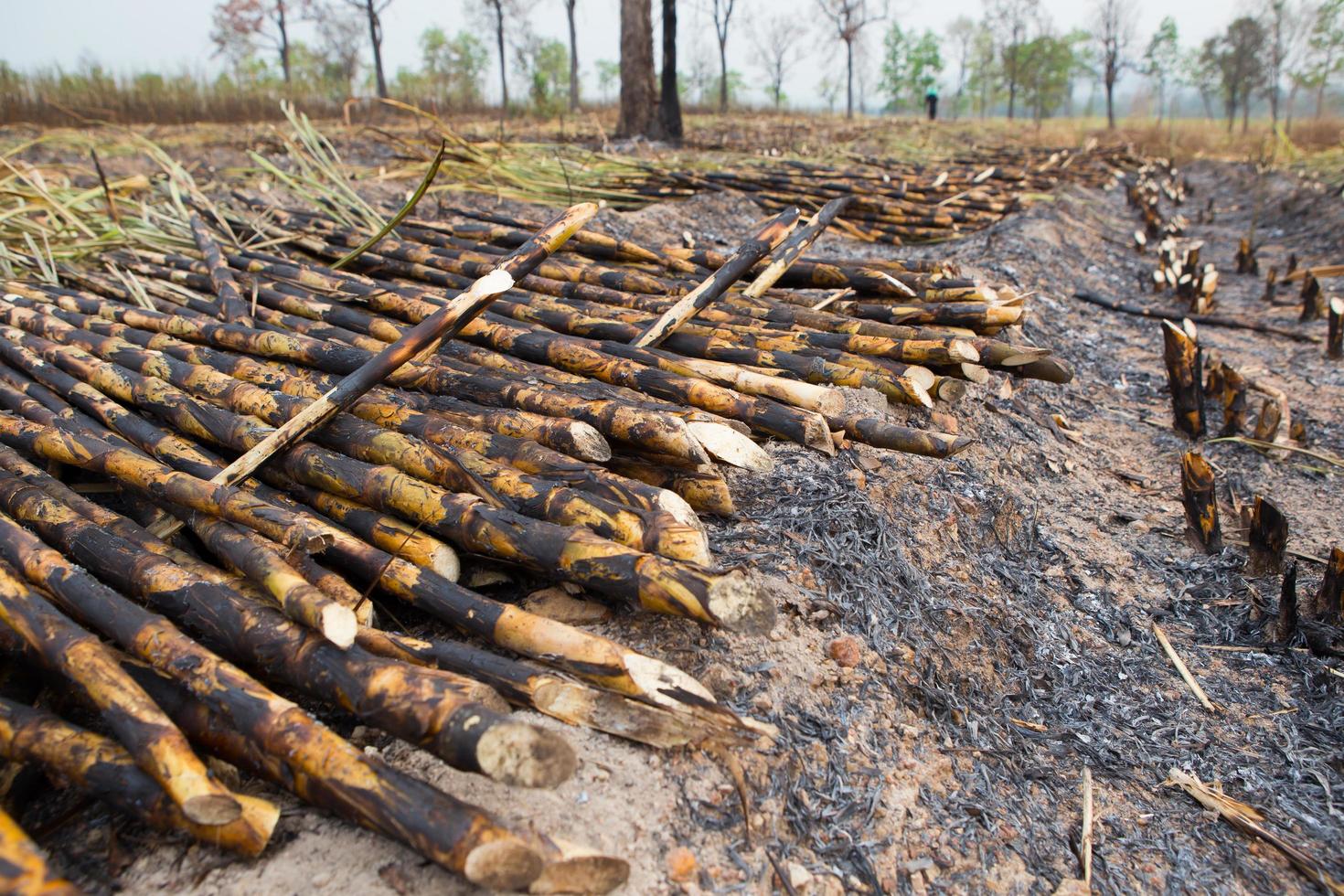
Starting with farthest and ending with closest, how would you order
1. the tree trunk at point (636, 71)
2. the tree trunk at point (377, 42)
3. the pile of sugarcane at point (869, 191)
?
1. the tree trunk at point (377, 42)
2. the tree trunk at point (636, 71)
3. the pile of sugarcane at point (869, 191)

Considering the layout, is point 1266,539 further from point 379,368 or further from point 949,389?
point 379,368

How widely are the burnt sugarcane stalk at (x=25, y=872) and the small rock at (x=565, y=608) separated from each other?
0.94m

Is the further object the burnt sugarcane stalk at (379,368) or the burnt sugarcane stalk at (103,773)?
the burnt sugarcane stalk at (379,368)

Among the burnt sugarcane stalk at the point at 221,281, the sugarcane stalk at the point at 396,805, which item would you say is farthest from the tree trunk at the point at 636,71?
the sugarcane stalk at the point at 396,805

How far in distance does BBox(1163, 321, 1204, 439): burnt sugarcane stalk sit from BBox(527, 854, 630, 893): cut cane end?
4.12 metres

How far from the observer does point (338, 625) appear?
143cm

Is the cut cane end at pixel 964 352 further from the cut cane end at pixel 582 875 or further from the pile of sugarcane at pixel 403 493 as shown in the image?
the cut cane end at pixel 582 875

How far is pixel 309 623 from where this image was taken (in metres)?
1.48

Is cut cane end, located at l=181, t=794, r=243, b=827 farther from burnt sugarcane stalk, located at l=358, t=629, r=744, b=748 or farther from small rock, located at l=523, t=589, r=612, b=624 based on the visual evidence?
small rock, located at l=523, t=589, r=612, b=624

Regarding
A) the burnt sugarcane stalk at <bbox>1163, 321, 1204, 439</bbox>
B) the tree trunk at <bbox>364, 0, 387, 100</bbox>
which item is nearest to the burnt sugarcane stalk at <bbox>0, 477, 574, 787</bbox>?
the burnt sugarcane stalk at <bbox>1163, 321, 1204, 439</bbox>

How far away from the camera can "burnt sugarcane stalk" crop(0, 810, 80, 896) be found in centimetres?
101

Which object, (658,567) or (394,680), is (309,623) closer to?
(394,680)

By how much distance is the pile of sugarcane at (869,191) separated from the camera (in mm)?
6785

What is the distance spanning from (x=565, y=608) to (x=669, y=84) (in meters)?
11.0
